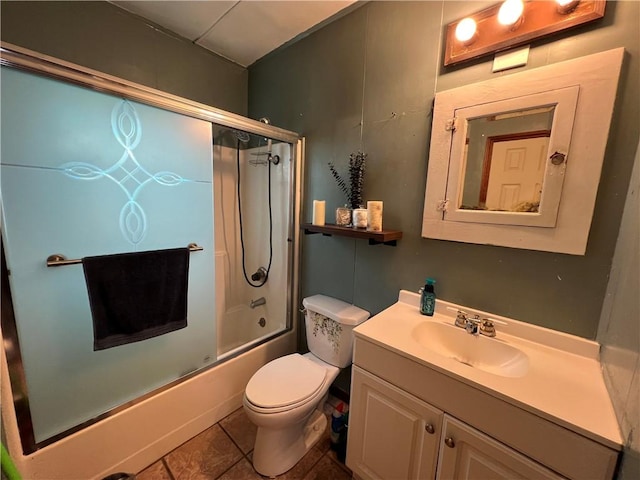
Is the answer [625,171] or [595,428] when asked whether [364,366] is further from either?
[625,171]

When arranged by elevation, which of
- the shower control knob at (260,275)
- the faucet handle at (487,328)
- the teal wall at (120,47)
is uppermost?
the teal wall at (120,47)

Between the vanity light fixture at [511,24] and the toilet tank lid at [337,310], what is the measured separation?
1328 mm

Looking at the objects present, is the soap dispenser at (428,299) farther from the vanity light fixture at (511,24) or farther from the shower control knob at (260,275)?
the shower control knob at (260,275)

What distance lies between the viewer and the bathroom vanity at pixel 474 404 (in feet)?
2.28

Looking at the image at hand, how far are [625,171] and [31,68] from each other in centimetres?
207

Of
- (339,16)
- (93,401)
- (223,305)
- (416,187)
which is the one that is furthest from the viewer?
(223,305)

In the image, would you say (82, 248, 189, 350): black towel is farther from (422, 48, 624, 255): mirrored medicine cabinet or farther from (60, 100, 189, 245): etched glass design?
(422, 48, 624, 255): mirrored medicine cabinet

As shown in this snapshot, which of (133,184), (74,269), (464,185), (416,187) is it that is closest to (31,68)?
(133,184)

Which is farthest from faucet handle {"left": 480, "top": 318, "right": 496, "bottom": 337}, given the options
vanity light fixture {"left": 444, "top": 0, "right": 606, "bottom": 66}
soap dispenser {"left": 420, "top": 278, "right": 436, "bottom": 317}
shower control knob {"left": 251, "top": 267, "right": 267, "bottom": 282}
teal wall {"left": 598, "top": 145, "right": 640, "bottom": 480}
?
shower control knob {"left": 251, "top": 267, "right": 267, "bottom": 282}

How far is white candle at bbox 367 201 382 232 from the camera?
132cm

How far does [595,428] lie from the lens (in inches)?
25.7

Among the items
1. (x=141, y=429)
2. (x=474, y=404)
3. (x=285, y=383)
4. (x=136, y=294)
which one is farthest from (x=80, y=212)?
(x=474, y=404)

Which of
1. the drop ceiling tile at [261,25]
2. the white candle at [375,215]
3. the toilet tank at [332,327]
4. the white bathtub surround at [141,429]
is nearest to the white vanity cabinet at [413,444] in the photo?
the toilet tank at [332,327]

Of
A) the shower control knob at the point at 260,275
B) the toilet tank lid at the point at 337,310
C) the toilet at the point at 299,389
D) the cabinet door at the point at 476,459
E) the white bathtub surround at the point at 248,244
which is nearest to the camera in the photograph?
the cabinet door at the point at 476,459
